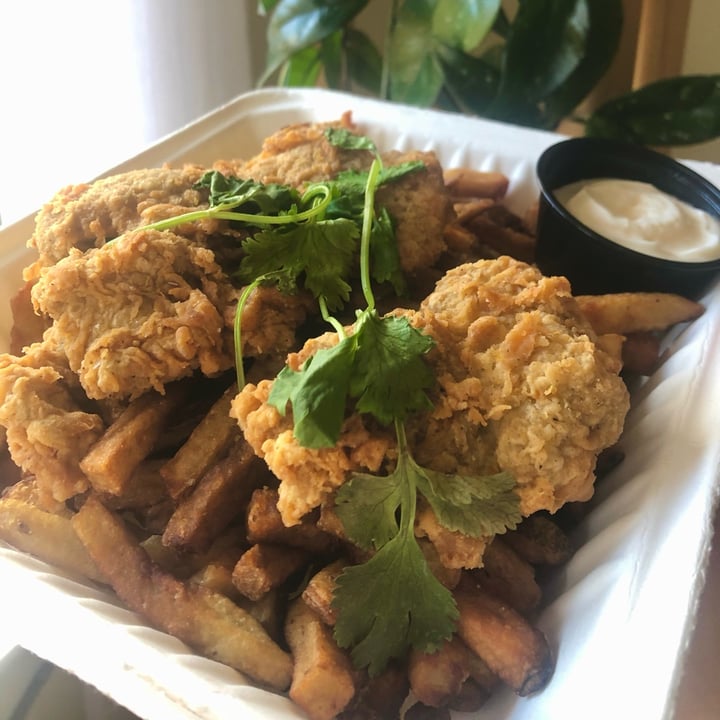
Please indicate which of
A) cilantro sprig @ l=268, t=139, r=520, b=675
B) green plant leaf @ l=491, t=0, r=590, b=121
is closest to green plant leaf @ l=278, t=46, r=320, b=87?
green plant leaf @ l=491, t=0, r=590, b=121

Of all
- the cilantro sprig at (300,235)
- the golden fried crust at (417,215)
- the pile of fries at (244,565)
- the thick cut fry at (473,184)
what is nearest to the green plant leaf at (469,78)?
the thick cut fry at (473,184)

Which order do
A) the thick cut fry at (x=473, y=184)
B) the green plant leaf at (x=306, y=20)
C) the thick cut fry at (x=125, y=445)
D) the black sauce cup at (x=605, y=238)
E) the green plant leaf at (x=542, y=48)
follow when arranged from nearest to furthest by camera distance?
the thick cut fry at (x=125, y=445)
the black sauce cup at (x=605, y=238)
the thick cut fry at (x=473, y=184)
the green plant leaf at (x=542, y=48)
the green plant leaf at (x=306, y=20)

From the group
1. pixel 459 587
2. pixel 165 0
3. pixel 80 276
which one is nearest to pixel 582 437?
pixel 459 587

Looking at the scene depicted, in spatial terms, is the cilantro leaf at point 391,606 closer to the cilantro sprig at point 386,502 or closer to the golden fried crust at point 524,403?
the cilantro sprig at point 386,502

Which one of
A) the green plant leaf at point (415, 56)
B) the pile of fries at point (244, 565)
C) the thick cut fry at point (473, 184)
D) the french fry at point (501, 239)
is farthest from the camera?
the green plant leaf at point (415, 56)

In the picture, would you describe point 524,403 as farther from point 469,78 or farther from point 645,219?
point 469,78

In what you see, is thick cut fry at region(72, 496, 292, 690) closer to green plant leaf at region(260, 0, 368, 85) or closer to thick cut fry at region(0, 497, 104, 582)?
thick cut fry at region(0, 497, 104, 582)

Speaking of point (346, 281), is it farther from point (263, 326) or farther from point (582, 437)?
point (582, 437)
